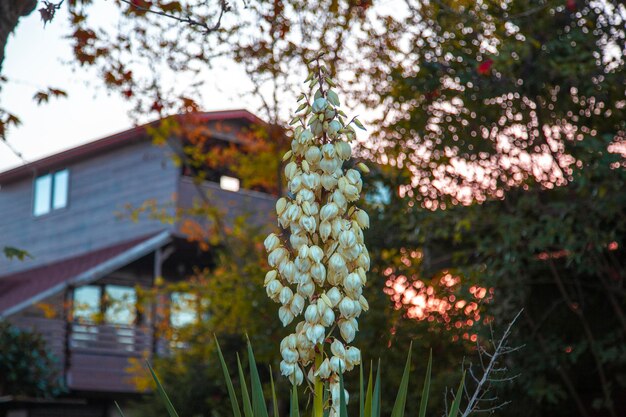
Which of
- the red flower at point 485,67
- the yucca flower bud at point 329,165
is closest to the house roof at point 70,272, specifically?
the red flower at point 485,67

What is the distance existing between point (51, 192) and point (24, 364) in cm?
726

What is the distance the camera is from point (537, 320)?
10.9 meters

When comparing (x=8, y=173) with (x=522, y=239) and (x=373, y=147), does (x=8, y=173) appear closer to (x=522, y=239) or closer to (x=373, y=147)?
(x=373, y=147)

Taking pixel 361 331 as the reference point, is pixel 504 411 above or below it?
below

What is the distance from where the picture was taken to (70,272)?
1900 cm

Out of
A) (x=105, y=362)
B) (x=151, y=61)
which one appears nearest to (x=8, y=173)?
(x=105, y=362)

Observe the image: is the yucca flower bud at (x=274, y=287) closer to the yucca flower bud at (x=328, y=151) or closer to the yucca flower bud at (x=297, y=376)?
the yucca flower bud at (x=297, y=376)

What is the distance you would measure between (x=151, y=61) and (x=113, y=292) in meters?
9.31

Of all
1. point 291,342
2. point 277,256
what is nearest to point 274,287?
point 277,256

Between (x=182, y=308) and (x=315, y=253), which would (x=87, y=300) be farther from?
(x=315, y=253)

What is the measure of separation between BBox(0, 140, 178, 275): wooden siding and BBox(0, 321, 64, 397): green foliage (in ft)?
13.4

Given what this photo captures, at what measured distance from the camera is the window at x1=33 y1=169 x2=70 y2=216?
2173 centimetres

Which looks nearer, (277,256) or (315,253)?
(315,253)

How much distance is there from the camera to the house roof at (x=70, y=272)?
17.5 metres
